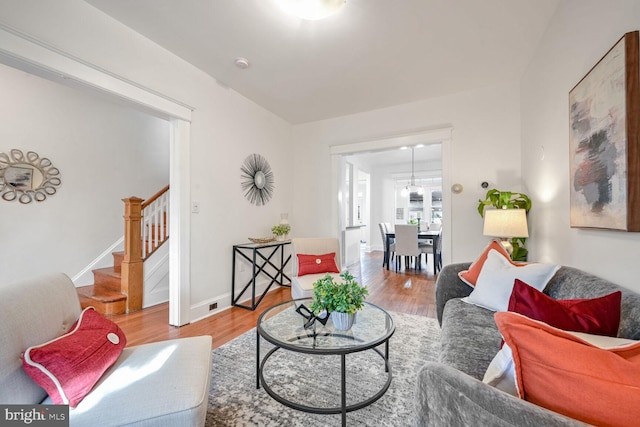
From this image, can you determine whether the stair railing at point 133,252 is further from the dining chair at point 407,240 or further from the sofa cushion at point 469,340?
the dining chair at point 407,240

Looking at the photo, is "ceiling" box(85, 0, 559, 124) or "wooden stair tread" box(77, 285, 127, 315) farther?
"wooden stair tread" box(77, 285, 127, 315)

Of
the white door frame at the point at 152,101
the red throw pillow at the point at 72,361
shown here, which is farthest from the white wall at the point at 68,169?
the red throw pillow at the point at 72,361

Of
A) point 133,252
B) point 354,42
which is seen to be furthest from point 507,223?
point 133,252

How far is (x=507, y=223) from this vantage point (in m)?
2.30

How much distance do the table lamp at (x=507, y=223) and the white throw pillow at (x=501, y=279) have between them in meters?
0.47

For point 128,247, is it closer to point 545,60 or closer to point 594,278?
point 594,278

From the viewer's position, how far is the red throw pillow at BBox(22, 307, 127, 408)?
93 cm

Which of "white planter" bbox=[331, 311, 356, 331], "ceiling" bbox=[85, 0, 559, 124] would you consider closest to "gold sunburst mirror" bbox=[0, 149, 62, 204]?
"ceiling" bbox=[85, 0, 559, 124]

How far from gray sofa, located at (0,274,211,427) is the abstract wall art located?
203cm

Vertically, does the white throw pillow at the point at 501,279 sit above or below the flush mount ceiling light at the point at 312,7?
below

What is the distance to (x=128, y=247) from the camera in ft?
10.1

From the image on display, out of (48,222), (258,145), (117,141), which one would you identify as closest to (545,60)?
(258,145)

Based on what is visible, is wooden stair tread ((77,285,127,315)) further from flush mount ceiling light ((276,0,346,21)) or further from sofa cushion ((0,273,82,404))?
flush mount ceiling light ((276,0,346,21))

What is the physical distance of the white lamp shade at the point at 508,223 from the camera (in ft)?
7.40
